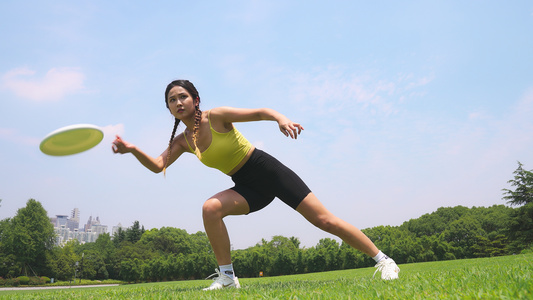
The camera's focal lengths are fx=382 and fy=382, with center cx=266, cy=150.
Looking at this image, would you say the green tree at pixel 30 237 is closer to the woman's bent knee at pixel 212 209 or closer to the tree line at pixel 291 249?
the tree line at pixel 291 249

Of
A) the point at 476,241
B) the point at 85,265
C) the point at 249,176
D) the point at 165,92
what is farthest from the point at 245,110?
the point at 85,265

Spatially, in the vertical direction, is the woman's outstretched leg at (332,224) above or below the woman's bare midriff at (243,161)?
below

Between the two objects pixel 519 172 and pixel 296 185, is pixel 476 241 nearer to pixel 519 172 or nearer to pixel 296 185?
pixel 519 172

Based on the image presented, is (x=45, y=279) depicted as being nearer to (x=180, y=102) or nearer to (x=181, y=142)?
(x=181, y=142)

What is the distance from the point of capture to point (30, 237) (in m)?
54.3

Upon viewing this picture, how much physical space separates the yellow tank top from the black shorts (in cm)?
14

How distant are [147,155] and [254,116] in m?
1.44

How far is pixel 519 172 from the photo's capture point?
41688 millimetres

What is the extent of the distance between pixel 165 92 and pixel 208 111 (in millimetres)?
612

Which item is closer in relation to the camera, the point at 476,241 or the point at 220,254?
the point at 220,254

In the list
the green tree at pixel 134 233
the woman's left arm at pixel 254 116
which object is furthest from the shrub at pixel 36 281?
the woman's left arm at pixel 254 116

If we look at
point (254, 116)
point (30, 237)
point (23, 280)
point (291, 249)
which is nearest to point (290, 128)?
point (254, 116)

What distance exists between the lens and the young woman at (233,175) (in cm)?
438

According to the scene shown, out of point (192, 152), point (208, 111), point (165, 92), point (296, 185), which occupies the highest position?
point (165, 92)
